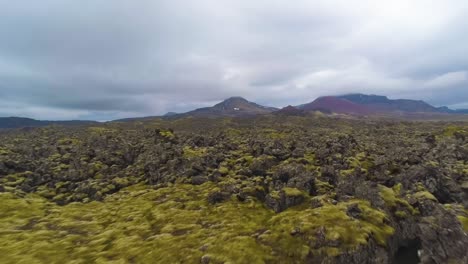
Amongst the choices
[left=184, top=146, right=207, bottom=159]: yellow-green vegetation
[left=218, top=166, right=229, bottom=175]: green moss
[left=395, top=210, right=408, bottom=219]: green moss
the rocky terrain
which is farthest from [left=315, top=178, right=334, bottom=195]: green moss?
[left=184, top=146, right=207, bottom=159]: yellow-green vegetation

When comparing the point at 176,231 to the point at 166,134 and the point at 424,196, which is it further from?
the point at 166,134

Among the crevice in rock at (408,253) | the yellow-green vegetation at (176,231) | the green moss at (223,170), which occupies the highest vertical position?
the green moss at (223,170)

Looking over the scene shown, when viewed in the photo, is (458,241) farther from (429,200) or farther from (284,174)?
(284,174)

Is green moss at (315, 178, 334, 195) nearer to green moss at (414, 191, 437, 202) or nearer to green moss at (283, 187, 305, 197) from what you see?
green moss at (283, 187, 305, 197)

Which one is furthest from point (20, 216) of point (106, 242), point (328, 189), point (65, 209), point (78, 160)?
point (328, 189)

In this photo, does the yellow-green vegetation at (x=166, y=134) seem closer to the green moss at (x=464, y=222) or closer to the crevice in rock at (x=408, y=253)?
the crevice in rock at (x=408, y=253)

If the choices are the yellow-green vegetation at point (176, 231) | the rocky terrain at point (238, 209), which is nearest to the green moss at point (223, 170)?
the rocky terrain at point (238, 209)
